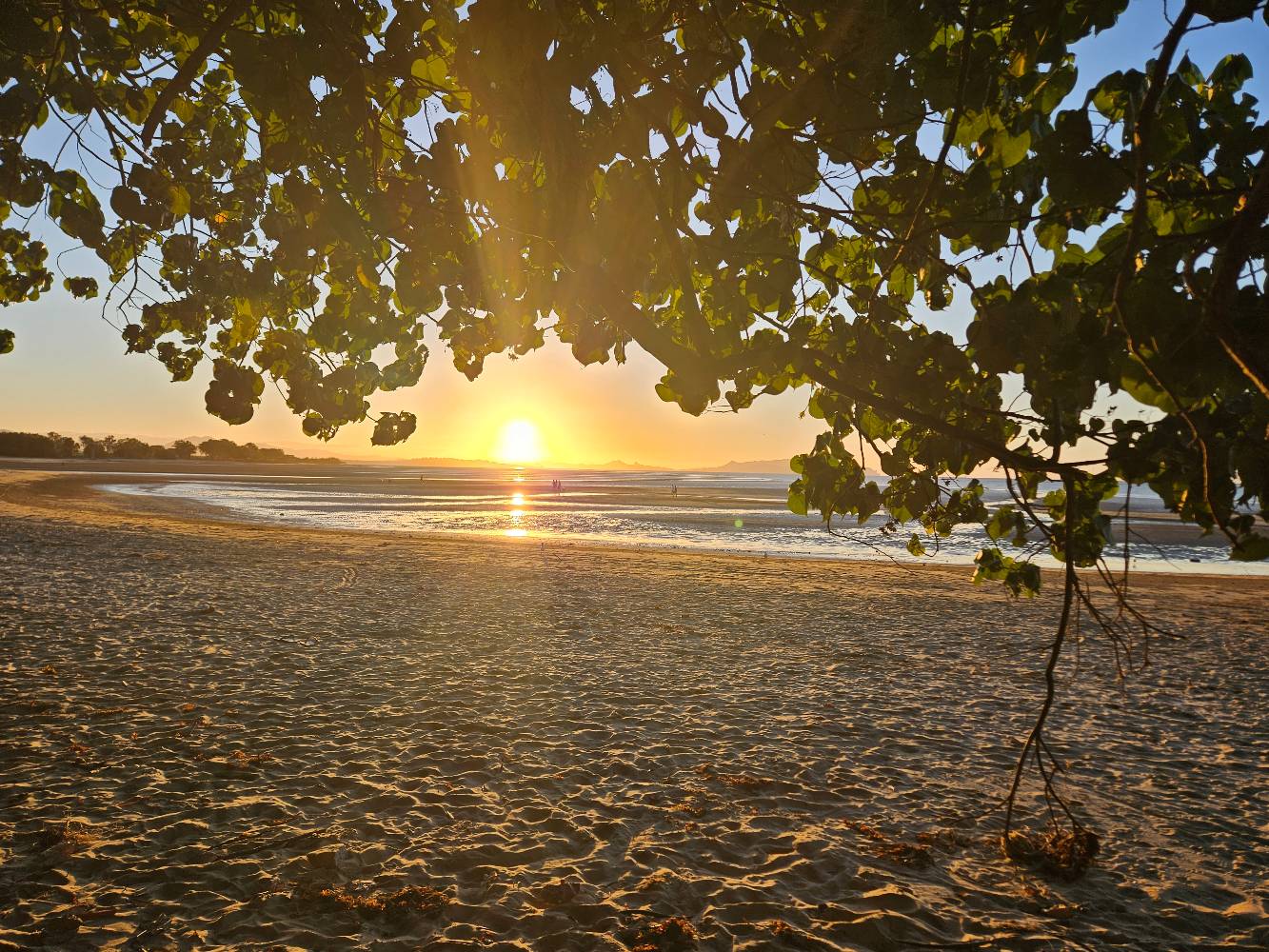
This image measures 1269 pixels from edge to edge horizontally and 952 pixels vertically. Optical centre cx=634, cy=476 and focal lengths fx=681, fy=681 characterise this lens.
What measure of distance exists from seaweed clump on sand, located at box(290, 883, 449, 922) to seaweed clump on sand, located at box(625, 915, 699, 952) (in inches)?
34.3

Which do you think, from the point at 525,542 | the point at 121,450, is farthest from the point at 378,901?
the point at 121,450

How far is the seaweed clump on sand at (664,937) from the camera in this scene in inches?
112

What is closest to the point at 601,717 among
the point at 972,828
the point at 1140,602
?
the point at 972,828

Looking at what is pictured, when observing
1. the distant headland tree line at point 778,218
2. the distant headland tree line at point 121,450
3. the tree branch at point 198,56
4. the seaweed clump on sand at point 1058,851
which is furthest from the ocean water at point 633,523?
the distant headland tree line at point 121,450

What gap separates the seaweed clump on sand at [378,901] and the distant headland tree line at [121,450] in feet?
307

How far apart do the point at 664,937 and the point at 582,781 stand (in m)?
1.53

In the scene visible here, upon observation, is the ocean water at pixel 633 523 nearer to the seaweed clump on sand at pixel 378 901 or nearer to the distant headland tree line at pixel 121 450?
the seaweed clump on sand at pixel 378 901

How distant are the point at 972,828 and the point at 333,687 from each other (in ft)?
16.5

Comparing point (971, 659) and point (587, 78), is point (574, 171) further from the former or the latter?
point (971, 659)

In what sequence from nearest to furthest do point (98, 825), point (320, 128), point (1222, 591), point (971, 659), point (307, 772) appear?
point (320, 128) < point (98, 825) < point (307, 772) < point (971, 659) < point (1222, 591)

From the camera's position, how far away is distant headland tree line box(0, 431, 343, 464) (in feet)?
241

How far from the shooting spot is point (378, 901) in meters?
3.04

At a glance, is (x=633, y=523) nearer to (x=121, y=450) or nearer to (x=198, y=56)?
(x=198, y=56)

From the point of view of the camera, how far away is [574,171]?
8.52 ft
